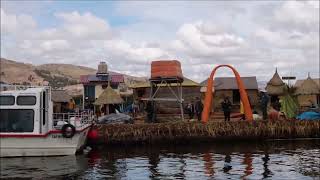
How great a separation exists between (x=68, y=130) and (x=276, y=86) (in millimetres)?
31598

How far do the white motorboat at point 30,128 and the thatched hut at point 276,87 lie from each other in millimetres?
30504

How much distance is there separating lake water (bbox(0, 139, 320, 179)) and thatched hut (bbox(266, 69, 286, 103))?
2106cm

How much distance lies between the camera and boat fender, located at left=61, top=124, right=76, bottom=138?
26484 millimetres

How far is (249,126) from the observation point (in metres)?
32.3

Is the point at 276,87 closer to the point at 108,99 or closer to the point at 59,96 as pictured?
the point at 108,99

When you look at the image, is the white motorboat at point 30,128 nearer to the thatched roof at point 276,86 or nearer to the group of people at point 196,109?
the group of people at point 196,109

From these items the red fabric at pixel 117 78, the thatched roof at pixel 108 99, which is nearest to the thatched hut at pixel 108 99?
the thatched roof at pixel 108 99

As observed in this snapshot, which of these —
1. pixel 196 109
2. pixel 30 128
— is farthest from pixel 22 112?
pixel 196 109

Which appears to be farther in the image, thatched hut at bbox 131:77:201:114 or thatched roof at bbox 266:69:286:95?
thatched roof at bbox 266:69:286:95

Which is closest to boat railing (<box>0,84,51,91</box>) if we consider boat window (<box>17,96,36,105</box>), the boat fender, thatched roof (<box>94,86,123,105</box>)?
boat window (<box>17,96,36,105</box>)

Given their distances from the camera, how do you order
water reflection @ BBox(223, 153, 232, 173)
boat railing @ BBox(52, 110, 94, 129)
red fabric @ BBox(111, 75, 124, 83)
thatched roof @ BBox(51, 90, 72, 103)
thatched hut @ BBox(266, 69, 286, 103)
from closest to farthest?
1. water reflection @ BBox(223, 153, 232, 173)
2. boat railing @ BBox(52, 110, 94, 129)
3. thatched roof @ BBox(51, 90, 72, 103)
4. thatched hut @ BBox(266, 69, 286, 103)
5. red fabric @ BBox(111, 75, 124, 83)

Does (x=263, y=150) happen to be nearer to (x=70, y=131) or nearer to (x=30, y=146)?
(x=70, y=131)

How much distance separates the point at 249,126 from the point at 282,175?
1230 centimetres

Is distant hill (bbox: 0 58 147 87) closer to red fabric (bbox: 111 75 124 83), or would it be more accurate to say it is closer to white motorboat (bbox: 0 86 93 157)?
white motorboat (bbox: 0 86 93 157)
